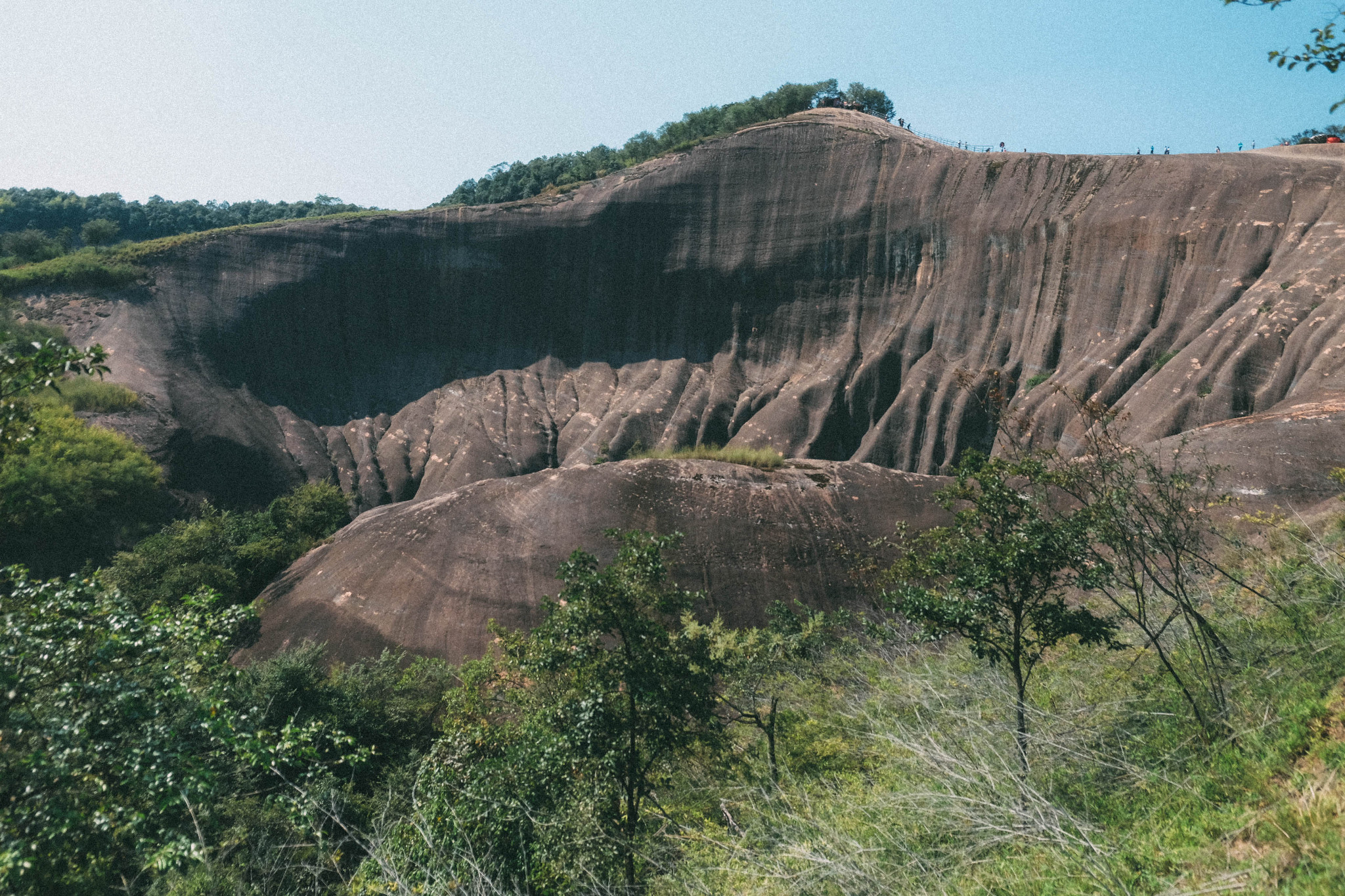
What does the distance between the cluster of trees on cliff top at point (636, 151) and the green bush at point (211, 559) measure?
140 feet

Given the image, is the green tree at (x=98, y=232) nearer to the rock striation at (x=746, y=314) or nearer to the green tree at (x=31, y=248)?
the green tree at (x=31, y=248)

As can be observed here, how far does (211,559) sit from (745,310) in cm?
3876

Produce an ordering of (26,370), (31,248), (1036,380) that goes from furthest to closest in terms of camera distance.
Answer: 1. (31,248)
2. (1036,380)
3. (26,370)

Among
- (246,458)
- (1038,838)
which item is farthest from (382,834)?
(246,458)

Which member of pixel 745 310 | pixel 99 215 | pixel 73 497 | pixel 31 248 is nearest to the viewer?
pixel 73 497

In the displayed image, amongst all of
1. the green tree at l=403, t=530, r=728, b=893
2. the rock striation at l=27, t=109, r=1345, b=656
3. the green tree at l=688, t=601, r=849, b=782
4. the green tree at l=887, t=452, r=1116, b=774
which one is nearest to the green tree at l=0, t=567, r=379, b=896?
the green tree at l=403, t=530, r=728, b=893

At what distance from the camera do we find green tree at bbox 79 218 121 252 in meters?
65.4

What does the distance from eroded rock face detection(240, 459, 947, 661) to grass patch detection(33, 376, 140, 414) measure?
83.4 ft

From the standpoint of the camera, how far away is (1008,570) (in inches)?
335

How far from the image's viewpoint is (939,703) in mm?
11398

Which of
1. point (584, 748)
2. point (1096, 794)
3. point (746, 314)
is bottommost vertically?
point (584, 748)

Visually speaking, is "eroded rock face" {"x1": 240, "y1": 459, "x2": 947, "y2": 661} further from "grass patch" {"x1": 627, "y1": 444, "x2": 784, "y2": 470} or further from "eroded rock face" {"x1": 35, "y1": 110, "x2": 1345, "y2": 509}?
"eroded rock face" {"x1": 35, "y1": 110, "x2": 1345, "y2": 509}

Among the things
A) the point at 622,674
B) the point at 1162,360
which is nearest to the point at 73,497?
the point at 622,674

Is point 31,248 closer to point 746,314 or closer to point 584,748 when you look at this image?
point 746,314
